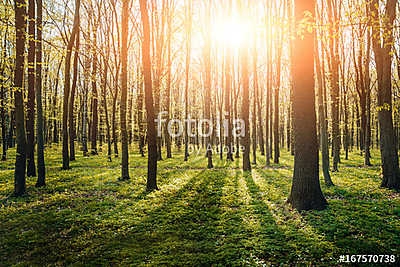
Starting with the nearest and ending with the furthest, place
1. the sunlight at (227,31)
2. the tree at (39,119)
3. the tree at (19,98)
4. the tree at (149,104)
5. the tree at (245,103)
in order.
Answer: the tree at (19,98), the tree at (149,104), the tree at (39,119), the tree at (245,103), the sunlight at (227,31)

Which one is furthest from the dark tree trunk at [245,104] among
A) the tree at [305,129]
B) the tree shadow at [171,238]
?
the tree at [305,129]

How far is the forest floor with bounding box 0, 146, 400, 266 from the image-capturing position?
13.9 ft

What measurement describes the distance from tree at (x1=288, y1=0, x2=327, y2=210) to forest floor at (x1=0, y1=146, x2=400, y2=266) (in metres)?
0.56

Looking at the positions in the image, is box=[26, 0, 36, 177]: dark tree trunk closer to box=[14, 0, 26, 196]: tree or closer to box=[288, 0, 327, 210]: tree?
box=[14, 0, 26, 196]: tree

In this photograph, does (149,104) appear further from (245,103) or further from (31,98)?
(245,103)

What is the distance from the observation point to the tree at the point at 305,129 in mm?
6348

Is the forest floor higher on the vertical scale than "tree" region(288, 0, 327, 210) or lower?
lower

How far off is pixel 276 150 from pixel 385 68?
988cm

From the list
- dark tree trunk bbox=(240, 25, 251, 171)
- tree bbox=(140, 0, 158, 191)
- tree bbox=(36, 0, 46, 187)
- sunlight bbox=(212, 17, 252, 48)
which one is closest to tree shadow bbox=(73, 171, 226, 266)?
tree bbox=(140, 0, 158, 191)

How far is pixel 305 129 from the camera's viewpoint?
6441 mm

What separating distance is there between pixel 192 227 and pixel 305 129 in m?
4.16

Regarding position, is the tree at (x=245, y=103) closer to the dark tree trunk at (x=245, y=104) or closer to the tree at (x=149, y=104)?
the dark tree trunk at (x=245, y=104)

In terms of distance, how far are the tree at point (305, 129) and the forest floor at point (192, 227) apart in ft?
1.83

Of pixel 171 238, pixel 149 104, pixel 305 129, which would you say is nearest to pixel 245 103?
pixel 149 104
